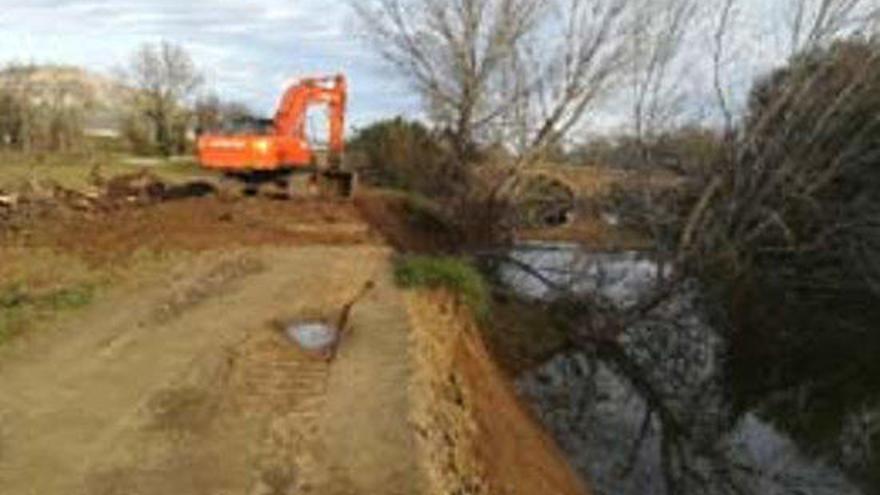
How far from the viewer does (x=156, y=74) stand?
10000 cm

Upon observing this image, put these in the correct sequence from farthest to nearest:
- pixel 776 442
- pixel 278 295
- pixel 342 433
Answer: pixel 776 442 < pixel 278 295 < pixel 342 433

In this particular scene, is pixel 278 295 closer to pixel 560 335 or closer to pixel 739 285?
pixel 560 335

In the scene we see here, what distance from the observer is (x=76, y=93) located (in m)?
102

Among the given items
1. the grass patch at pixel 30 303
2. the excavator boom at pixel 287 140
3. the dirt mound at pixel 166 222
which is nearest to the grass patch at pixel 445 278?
the dirt mound at pixel 166 222

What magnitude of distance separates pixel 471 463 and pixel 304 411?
5.45 feet

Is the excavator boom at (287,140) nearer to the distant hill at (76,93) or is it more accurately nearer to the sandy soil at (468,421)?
the sandy soil at (468,421)

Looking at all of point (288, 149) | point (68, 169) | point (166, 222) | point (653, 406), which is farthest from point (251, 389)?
point (68, 169)

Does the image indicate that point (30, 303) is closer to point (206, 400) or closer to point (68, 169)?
point (206, 400)

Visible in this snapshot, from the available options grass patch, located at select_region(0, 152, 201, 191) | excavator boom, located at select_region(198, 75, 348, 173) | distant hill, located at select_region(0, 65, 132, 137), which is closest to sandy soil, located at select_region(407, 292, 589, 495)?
excavator boom, located at select_region(198, 75, 348, 173)

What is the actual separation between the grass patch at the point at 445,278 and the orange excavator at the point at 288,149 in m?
11.2

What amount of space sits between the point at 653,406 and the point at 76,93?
82.0 metres

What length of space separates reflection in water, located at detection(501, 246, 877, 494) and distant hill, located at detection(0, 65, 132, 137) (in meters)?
52.6

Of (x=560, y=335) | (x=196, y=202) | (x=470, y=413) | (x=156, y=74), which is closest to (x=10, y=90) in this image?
(x=156, y=74)

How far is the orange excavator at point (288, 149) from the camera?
34.7 m
